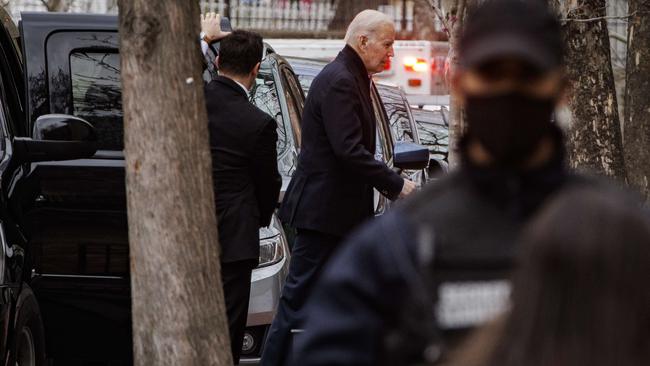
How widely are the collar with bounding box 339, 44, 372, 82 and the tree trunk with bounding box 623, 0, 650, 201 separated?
5.34 m

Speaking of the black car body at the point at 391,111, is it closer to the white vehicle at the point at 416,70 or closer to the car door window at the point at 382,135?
the car door window at the point at 382,135

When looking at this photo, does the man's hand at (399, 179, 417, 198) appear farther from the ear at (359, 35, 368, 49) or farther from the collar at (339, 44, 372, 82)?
the ear at (359, 35, 368, 49)

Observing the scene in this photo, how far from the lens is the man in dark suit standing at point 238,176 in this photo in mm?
6641

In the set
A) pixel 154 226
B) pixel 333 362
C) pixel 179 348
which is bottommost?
pixel 179 348

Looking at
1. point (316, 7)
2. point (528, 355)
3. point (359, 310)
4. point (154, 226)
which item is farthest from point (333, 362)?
point (316, 7)

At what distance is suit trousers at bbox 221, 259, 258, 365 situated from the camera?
263 inches

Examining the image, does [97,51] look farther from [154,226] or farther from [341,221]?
[154,226]

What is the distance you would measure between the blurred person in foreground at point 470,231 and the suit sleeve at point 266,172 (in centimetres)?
403

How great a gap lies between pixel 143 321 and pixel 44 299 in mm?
1806

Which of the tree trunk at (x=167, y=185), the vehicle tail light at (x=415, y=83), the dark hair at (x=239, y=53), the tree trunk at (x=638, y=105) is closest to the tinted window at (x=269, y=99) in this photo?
the dark hair at (x=239, y=53)

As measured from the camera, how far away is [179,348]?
546cm

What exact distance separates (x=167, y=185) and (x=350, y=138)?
1.70 meters

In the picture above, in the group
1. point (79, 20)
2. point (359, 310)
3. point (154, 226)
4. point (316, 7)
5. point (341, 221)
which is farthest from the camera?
point (316, 7)

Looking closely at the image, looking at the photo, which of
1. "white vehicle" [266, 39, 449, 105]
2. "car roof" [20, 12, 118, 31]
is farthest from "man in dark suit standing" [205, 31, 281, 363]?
"white vehicle" [266, 39, 449, 105]
